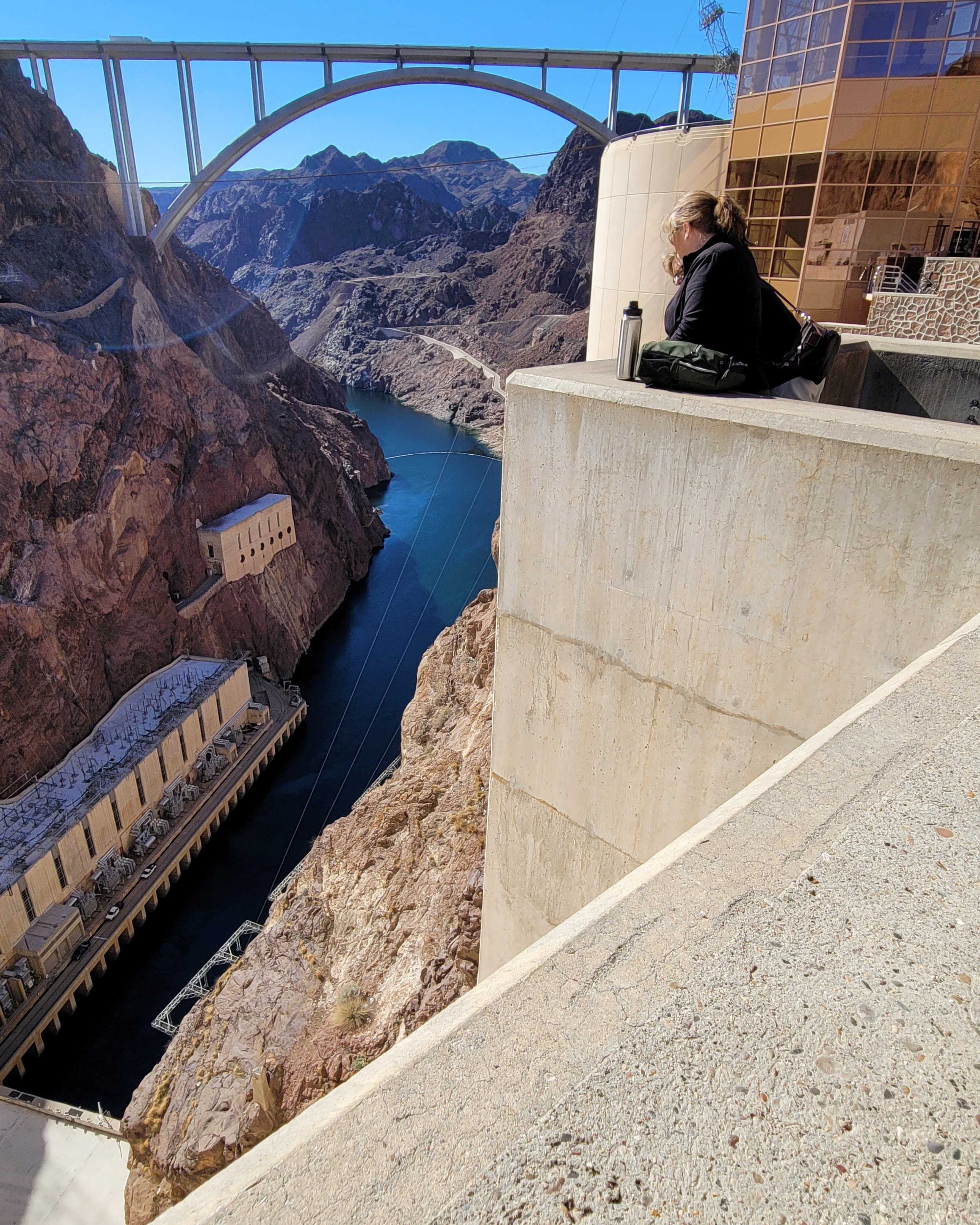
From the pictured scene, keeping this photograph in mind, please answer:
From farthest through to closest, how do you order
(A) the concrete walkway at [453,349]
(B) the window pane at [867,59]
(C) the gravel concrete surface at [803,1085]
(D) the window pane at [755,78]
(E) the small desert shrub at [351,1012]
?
1. (A) the concrete walkway at [453,349]
2. (D) the window pane at [755,78]
3. (B) the window pane at [867,59]
4. (E) the small desert shrub at [351,1012]
5. (C) the gravel concrete surface at [803,1085]

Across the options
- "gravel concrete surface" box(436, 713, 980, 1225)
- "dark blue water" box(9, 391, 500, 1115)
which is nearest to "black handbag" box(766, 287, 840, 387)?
"gravel concrete surface" box(436, 713, 980, 1225)

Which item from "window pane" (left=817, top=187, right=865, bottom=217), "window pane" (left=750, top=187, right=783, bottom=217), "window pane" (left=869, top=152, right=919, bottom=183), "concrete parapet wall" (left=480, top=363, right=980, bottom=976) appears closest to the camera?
"concrete parapet wall" (left=480, top=363, right=980, bottom=976)

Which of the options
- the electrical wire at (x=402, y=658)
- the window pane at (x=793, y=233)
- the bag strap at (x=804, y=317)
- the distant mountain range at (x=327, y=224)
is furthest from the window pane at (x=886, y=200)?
the distant mountain range at (x=327, y=224)

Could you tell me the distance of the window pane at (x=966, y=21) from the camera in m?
10.6

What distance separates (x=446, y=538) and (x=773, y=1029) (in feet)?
142

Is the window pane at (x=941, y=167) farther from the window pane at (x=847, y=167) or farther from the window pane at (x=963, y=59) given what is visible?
the window pane at (x=963, y=59)

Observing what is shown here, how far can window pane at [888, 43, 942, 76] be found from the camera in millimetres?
10852

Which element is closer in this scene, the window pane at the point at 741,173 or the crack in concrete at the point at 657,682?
the crack in concrete at the point at 657,682

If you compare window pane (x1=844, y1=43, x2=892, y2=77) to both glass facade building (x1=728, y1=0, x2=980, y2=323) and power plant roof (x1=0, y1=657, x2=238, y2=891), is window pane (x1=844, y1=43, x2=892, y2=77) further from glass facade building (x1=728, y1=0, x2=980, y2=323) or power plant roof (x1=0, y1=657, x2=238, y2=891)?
power plant roof (x1=0, y1=657, x2=238, y2=891)

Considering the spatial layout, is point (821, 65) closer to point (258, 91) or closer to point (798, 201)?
point (798, 201)

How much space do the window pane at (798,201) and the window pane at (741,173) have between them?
63 centimetres

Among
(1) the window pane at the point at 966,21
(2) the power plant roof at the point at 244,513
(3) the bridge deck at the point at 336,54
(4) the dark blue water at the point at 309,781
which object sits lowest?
(4) the dark blue water at the point at 309,781

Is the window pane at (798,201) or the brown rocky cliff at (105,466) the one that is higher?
the window pane at (798,201)

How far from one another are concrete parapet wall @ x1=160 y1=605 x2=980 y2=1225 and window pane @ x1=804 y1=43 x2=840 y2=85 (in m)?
13.2
